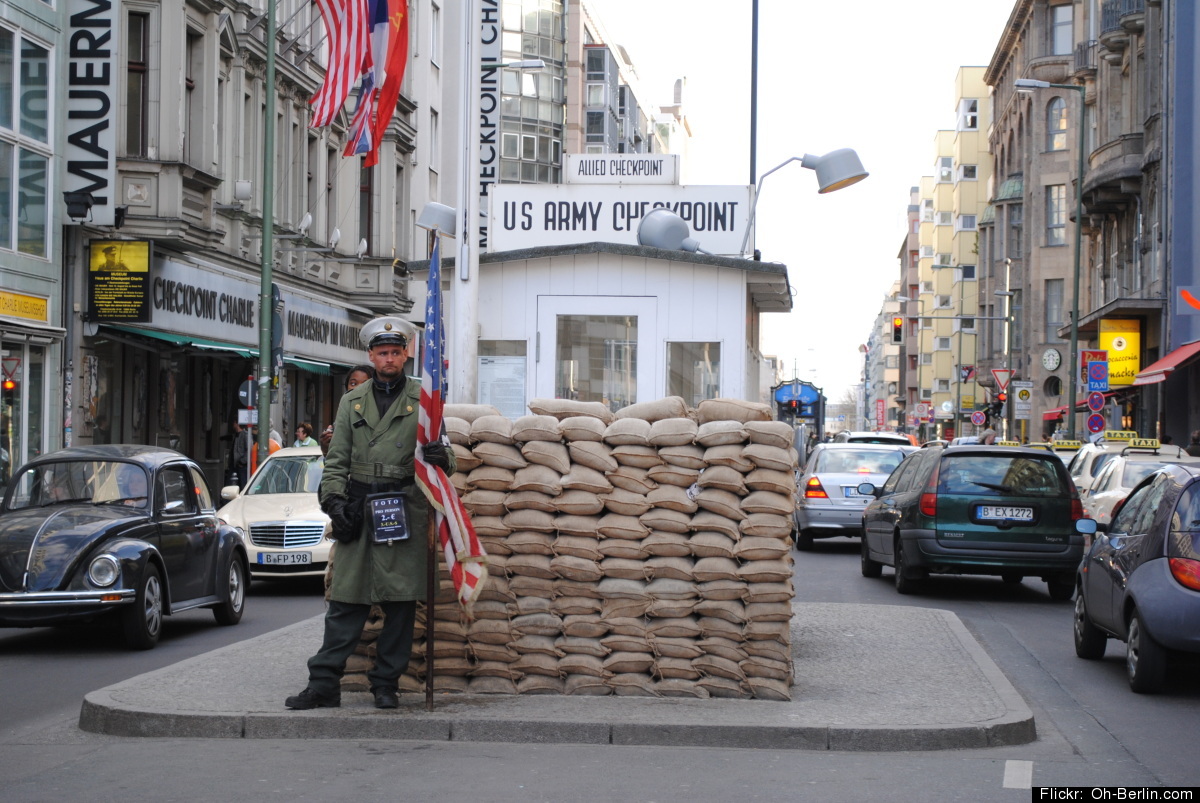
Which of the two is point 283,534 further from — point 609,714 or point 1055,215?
point 1055,215

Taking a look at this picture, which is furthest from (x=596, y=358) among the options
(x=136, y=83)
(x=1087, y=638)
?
(x=136, y=83)

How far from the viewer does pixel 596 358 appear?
1205 centimetres

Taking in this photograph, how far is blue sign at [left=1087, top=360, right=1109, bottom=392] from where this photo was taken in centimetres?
3394

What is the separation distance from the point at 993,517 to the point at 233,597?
7.82m

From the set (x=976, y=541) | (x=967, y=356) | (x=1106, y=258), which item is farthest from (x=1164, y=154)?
(x=967, y=356)

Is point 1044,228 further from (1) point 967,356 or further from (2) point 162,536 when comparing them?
(2) point 162,536

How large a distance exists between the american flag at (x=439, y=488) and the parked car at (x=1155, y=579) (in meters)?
4.39

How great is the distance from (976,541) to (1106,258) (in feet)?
122

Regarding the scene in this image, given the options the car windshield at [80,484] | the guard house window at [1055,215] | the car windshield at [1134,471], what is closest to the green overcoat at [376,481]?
the car windshield at [80,484]

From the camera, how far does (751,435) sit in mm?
8727

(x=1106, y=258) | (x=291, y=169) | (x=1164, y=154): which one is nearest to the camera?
(x=291, y=169)

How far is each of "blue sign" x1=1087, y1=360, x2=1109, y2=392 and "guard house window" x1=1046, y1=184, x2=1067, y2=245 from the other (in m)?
35.7

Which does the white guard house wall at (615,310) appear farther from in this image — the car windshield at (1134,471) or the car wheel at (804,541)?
the car wheel at (804,541)

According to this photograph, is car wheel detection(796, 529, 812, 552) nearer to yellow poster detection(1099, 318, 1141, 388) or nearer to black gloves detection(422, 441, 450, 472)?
black gloves detection(422, 441, 450, 472)
